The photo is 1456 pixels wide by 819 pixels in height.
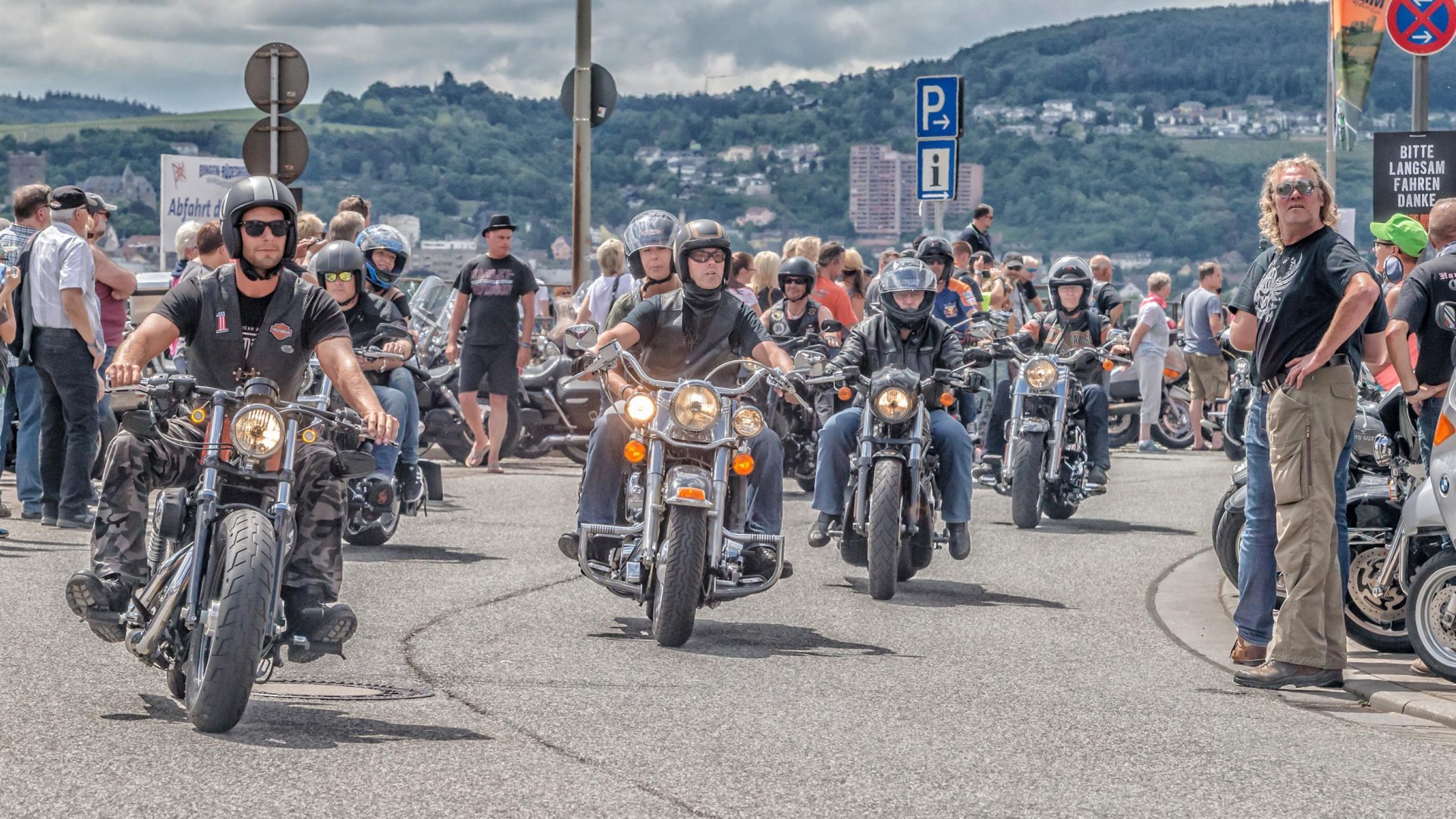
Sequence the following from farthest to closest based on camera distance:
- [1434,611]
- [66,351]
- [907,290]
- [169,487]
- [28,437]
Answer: [28,437]
[66,351]
[907,290]
[1434,611]
[169,487]

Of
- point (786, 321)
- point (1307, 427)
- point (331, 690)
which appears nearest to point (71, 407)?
point (786, 321)

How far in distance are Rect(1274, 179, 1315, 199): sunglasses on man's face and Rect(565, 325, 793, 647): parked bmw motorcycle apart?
7.16 ft

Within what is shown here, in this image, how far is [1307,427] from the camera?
7.84 meters

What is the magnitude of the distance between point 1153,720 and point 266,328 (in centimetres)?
325

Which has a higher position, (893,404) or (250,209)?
(250,209)

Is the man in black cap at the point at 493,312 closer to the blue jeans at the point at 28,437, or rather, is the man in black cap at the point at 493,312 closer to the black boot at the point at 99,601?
the blue jeans at the point at 28,437

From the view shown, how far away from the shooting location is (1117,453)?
69.9 feet

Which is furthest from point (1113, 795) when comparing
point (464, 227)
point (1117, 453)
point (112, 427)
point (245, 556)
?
point (464, 227)

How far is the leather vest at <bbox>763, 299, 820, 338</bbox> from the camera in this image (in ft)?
49.7

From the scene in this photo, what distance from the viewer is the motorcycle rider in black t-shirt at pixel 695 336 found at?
29.3ft

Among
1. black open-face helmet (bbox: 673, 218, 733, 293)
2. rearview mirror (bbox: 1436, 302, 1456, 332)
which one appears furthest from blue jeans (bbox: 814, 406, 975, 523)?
rearview mirror (bbox: 1436, 302, 1456, 332)

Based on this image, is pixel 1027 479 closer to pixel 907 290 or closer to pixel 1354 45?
pixel 907 290

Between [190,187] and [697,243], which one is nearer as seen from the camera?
[697,243]

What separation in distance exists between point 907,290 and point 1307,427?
10.8 ft
